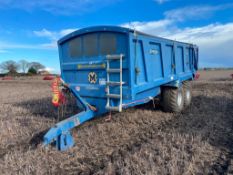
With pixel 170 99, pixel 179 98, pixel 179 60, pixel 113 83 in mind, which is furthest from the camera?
pixel 179 60

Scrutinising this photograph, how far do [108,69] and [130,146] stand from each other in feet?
5.38

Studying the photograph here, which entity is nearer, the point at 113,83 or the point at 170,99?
the point at 113,83

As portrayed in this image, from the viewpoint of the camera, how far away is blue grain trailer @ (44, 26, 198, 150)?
4445mm

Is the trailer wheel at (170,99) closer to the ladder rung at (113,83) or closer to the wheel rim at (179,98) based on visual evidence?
the wheel rim at (179,98)

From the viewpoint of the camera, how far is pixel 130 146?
424 cm

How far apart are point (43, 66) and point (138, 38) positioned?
3109 inches

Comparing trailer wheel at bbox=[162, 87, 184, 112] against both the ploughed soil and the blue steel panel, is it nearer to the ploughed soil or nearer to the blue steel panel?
the ploughed soil

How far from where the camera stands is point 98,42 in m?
4.98

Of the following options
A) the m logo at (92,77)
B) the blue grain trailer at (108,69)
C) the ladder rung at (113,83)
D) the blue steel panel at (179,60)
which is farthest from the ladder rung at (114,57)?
the blue steel panel at (179,60)

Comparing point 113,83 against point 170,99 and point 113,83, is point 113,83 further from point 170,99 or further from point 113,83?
point 170,99

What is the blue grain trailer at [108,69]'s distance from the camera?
175 inches

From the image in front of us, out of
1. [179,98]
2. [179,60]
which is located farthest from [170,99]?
[179,60]

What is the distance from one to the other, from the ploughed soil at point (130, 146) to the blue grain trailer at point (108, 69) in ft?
1.39

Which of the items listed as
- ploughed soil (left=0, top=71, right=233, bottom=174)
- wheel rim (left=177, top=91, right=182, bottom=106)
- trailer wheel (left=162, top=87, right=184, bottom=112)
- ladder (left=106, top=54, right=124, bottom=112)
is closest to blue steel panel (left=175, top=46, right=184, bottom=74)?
wheel rim (left=177, top=91, right=182, bottom=106)
